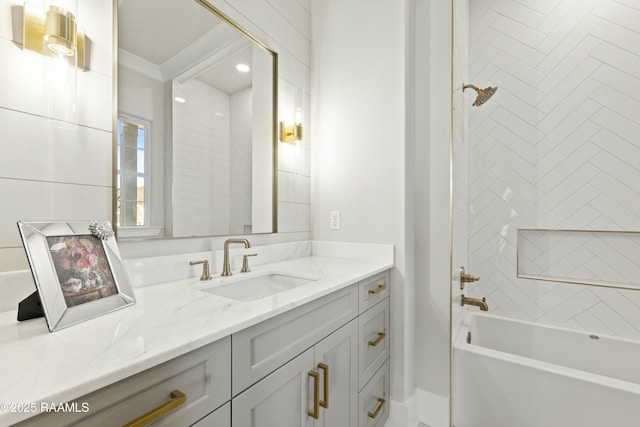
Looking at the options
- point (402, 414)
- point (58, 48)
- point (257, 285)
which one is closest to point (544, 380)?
point (402, 414)

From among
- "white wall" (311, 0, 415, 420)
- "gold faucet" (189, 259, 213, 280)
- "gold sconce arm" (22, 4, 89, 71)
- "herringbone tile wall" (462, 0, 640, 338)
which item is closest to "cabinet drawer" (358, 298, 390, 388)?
"white wall" (311, 0, 415, 420)

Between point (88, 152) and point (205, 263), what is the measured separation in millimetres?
557

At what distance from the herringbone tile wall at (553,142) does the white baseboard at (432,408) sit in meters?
1.05

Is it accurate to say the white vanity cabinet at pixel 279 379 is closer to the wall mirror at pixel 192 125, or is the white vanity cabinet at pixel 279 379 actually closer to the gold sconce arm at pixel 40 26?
the wall mirror at pixel 192 125

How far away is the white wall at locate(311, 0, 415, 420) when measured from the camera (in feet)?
5.18

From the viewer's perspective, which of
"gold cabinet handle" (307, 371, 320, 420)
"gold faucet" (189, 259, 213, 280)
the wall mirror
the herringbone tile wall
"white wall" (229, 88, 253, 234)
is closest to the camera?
"gold cabinet handle" (307, 371, 320, 420)

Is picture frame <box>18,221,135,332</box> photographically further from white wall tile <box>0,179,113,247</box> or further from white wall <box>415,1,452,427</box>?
white wall <box>415,1,452,427</box>

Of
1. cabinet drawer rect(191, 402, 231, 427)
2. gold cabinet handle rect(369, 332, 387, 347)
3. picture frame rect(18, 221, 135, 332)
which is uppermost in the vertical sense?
picture frame rect(18, 221, 135, 332)

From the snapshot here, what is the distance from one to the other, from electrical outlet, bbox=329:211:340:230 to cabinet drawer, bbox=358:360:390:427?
0.83 meters

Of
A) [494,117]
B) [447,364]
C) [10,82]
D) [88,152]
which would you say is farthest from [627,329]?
[10,82]

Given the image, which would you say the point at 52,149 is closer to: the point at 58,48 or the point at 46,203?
the point at 46,203

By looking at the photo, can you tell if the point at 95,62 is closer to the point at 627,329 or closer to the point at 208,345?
the point at 208,345

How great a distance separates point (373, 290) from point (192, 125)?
3.77 feet

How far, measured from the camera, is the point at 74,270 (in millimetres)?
687
